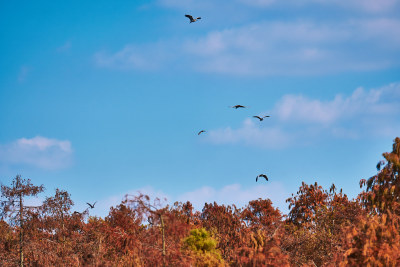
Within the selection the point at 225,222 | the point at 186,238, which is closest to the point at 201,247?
the point at 186,238

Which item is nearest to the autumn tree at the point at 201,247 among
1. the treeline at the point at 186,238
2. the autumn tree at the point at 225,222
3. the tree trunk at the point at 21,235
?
the treeline at the point at 186,238

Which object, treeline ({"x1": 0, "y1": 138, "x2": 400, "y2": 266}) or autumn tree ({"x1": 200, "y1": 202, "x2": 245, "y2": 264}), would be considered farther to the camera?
autumn tree ({"x1": 200, "y1": 202, "x2": 245, "y2": 264})

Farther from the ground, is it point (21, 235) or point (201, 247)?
point (21, 235)

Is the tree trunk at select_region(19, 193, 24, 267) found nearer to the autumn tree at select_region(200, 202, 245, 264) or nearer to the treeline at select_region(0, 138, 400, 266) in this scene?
the treeline at select_region(0, 138, 400, 266)

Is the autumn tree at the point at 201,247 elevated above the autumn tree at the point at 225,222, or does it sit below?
below

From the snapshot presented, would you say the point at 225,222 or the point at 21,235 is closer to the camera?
the point at 21,235

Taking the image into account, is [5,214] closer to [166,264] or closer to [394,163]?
[166,264]

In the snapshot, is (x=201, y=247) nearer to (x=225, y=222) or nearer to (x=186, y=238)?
(x=186, y=238)

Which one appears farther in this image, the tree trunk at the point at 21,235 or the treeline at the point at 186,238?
the tree trunk at the point at 21,235

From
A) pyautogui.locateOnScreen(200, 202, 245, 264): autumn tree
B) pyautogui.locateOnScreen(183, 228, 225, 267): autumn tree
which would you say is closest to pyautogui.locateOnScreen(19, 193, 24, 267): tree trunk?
pyautogui.locateOnScreen(183, 228, 225, 267): autumn tree

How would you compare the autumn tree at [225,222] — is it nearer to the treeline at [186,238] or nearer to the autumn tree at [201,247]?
the treeline at [186,238]

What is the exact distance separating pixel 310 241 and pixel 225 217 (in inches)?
478

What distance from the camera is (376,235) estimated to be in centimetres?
1769

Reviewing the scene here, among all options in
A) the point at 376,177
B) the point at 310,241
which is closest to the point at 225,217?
the point at 310,241
